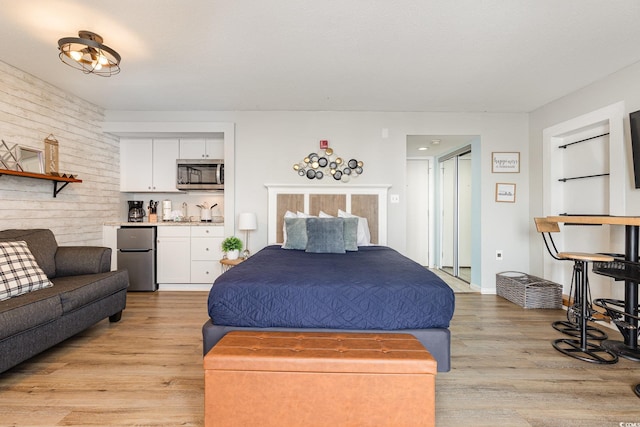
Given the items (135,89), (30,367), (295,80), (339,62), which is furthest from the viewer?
(135,89)

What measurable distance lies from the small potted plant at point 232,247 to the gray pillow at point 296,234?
0.77 meters

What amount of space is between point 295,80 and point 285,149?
1175 mm

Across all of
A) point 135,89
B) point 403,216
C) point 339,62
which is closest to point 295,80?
point 339,62

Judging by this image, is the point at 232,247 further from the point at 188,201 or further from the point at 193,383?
the point at 193,383

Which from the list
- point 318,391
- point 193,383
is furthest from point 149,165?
point 318,391

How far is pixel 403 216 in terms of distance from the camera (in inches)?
169

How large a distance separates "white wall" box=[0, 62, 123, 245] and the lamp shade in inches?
79.4

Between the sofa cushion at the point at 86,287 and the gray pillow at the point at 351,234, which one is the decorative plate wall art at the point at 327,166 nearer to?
the gray pillow at the point at 351,234

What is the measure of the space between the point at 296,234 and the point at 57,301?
7.05 ft

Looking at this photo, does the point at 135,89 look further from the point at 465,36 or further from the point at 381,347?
the point at 381,347

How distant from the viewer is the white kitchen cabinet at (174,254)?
167 inches

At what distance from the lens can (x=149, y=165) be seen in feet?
15.1

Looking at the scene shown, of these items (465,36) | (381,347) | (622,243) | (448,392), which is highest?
(465,36)

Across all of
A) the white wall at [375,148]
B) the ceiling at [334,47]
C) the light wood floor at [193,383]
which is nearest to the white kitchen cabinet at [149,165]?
the white wall at [375,148]
